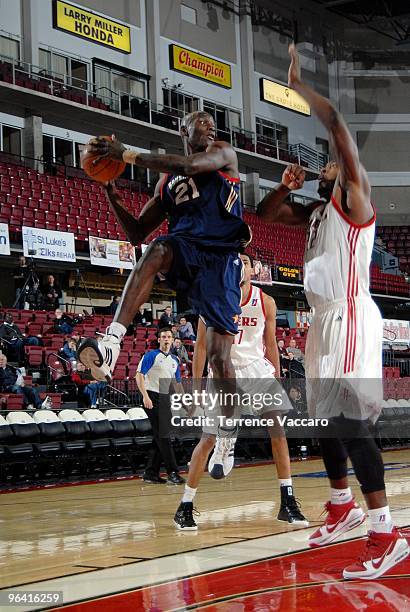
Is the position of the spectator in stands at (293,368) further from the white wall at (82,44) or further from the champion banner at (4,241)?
the white wall at (82,44)

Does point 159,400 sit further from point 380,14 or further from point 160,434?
point 380,14

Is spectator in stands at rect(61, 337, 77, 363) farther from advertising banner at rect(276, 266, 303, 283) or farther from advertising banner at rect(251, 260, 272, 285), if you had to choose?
advertising banner at rect(276, 266, 303, 283)

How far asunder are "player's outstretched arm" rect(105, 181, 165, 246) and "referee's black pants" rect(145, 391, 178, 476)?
208 inches

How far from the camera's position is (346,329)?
179 inches

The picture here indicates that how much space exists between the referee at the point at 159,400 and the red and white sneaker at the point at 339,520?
16.6 ft

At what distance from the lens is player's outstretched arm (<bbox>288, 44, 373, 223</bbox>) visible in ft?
14.0

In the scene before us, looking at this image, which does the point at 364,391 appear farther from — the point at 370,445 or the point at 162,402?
the point at 162,402

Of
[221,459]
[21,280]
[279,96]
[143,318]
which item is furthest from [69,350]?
[279,96]

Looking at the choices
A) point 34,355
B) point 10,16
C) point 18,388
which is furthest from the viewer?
point 10,16

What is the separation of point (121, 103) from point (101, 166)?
2152cm

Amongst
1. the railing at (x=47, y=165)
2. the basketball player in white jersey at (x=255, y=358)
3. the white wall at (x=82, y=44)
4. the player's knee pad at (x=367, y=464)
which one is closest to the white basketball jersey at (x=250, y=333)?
the basketball player in white jersey at (x=255, y=358)

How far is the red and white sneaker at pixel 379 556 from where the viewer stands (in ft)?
13.6

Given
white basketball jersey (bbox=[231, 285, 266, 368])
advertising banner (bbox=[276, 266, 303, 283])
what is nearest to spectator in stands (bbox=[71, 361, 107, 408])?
white basketball jersey (bbox=[231, 285, 266, 368])

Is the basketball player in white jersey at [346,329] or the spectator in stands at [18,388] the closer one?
the basketball player in white jersey at [346,329]
